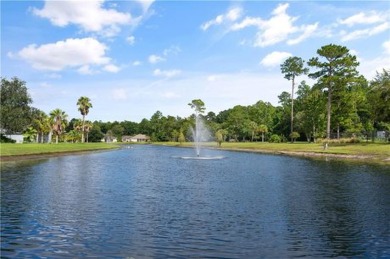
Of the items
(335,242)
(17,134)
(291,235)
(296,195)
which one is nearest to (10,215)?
(291,235)

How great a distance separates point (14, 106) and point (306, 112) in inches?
3269

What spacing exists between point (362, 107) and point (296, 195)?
90.7m

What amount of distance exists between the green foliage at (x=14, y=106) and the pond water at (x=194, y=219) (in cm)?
7786

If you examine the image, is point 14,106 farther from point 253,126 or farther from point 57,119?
point 253,126

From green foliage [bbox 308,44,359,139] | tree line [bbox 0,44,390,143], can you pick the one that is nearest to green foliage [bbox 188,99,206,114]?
tree line [bbox 0,44,390,143]

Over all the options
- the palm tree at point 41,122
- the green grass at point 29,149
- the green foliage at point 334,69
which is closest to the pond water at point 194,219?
the green grass at point 29,149

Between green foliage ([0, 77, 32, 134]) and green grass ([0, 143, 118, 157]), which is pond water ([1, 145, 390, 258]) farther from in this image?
green foliage ([0, 77, 32, 134])

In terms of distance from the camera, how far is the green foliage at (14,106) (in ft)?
327

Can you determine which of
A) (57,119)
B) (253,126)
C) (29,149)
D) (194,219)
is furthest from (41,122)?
(194,219)

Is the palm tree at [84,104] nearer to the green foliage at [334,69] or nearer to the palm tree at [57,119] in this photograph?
the palm tree at [57,119]

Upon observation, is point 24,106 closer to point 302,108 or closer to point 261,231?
point 302,108

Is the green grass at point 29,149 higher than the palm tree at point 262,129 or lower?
lower

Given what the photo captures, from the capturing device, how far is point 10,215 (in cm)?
1770

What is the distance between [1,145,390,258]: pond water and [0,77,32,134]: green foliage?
77856 millimetres
